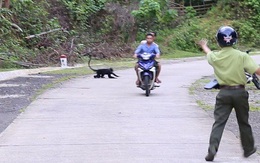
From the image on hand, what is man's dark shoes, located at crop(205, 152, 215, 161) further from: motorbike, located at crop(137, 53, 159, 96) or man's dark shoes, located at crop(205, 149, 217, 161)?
motorbike, located at crop(137, 53, 159, 96)

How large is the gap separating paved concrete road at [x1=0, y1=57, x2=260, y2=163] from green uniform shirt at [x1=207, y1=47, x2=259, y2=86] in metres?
1.11

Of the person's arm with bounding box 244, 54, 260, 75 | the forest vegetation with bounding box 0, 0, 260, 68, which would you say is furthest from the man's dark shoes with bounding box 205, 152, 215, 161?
the forest vegetation with bounding box 0, 0, 260, 68

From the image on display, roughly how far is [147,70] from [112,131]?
6626 millimetres

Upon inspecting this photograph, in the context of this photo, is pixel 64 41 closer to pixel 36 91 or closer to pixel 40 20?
pixel 40 20

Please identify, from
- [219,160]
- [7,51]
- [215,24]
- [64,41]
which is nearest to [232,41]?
[219,160]

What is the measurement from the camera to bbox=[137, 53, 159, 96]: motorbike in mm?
17312

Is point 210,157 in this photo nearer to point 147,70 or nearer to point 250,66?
point 250,66

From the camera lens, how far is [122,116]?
12.9m

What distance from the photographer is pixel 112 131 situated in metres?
10.9

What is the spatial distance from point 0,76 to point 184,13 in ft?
97.7

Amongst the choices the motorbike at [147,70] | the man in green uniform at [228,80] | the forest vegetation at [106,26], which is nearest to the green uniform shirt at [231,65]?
the man in green uniform at [228,80]

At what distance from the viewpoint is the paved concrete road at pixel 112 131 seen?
8.84m

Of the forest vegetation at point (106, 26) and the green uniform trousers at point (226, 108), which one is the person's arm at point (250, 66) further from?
the forest vegetation at point (106, 26)

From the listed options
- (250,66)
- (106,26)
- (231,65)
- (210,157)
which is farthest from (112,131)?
(106,26)
